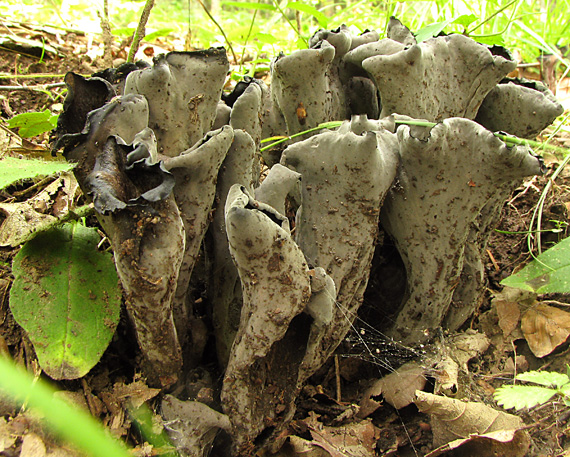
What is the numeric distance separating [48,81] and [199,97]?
210cm

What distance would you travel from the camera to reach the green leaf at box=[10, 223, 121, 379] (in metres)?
1.45

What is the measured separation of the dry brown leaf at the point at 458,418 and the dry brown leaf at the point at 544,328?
1.59 feet

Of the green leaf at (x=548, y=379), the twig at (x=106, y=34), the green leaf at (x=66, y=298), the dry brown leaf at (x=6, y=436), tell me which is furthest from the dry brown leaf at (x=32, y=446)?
the twig at (x=106, y=34)

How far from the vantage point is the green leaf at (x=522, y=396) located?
56.8 inches

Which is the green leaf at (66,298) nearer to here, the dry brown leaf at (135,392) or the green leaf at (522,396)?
the dry brown leaf at (135,392)

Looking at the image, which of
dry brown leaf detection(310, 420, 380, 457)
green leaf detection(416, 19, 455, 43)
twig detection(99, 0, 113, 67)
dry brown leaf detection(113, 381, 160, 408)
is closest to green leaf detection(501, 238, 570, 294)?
dry brown leaf detection(310, 420, 380, 457)

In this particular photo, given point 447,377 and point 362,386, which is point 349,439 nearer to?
point 362,386

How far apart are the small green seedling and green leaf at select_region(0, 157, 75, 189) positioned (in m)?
1.58

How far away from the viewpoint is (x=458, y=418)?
164 centimetres

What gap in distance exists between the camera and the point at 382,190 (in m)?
1.57

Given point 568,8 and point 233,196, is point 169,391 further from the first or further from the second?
point 568,8

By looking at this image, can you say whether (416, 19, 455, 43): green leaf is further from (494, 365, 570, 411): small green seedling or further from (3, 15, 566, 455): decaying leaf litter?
(494, 365, 570, 411): small green seedling

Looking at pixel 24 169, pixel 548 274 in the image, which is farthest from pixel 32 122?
pixel 548 274

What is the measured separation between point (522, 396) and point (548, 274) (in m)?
0.77
